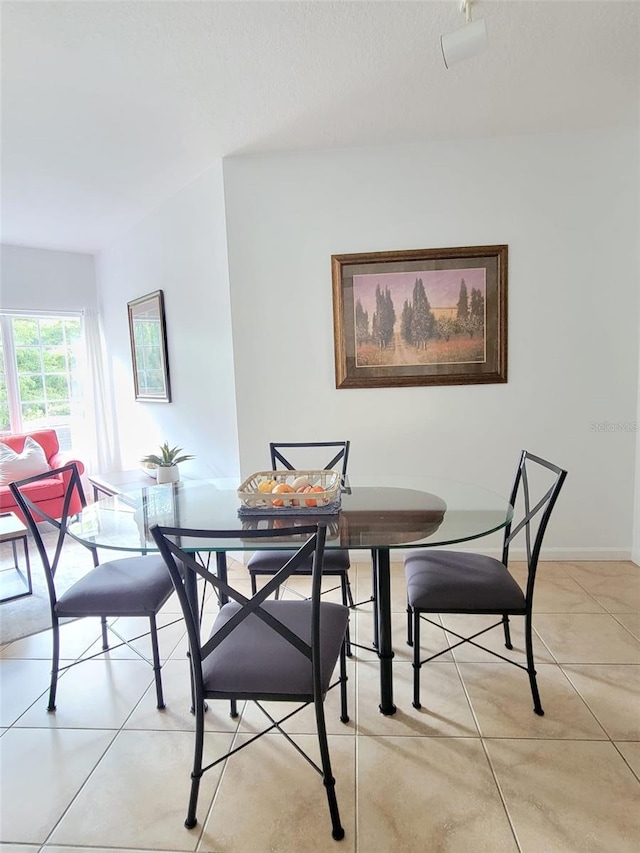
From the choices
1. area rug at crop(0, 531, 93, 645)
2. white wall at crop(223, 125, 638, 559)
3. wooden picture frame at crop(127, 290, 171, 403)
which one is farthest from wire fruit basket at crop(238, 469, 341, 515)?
wooden picture frame at crop(127, 290, 171, 403)

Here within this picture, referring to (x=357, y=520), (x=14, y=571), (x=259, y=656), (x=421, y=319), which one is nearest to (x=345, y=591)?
(x=357, y=520)

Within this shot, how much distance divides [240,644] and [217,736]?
51 cm

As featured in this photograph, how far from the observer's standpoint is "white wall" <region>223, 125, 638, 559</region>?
2902mm

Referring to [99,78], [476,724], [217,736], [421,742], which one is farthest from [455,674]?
[99,78]

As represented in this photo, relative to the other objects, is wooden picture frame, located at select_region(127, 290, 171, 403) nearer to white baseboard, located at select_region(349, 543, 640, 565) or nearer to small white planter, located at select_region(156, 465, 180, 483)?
small white planter, located at select_region(156, 465, 180, 483)

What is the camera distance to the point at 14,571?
3.35 m

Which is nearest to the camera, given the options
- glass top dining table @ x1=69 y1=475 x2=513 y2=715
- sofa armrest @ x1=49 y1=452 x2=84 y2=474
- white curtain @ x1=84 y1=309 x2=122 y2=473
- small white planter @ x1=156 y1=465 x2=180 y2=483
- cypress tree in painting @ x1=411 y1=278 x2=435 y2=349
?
glass top dining table @ x1=69 y1=475 x2=513 y2=715

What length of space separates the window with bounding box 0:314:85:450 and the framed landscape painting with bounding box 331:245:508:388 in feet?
11.0

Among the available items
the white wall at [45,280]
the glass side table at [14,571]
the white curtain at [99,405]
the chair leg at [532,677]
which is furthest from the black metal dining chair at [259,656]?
the white wall at [45,280]

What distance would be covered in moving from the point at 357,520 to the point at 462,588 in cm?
46

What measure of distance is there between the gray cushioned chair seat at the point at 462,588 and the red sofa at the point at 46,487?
256cm

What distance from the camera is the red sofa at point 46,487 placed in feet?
12.8

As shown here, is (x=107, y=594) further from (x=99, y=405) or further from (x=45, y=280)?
(x=45, y=280)

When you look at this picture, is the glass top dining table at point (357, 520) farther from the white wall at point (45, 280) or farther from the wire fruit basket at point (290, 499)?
the white wall at point (45, 280)
